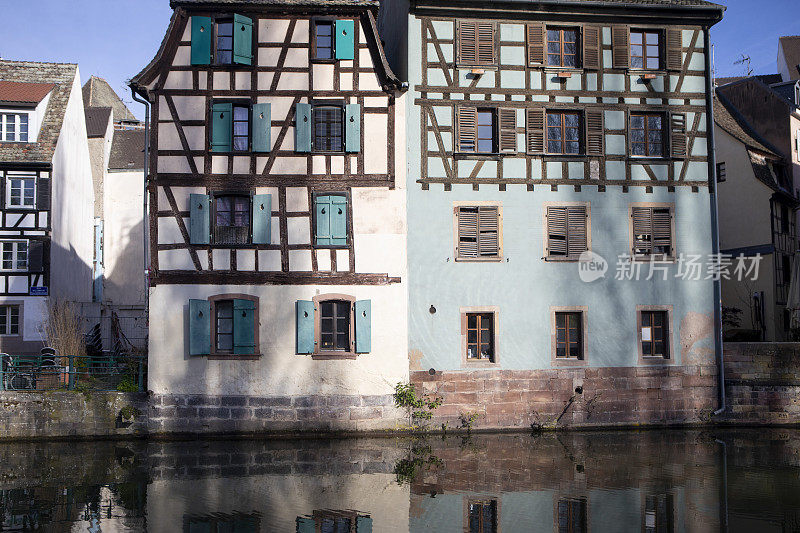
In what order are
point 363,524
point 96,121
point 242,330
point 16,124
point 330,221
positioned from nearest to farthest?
point 363,524, point 242,330, point 330,221, point 16,124, point 96,121

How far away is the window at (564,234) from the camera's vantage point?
19.6 meters

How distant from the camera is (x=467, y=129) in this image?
1948 cm

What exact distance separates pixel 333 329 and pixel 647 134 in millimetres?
9950

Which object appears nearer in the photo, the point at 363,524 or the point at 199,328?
the point at 363,524

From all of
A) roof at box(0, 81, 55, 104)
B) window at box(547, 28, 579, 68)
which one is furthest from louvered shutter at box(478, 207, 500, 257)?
roof at box(0, 81, 55, 104)

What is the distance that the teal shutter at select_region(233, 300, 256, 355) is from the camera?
60.3ft

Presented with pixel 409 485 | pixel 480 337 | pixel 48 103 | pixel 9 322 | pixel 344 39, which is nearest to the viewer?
pixel 409 485

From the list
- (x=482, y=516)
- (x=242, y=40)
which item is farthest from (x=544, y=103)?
(x=482, y=516)

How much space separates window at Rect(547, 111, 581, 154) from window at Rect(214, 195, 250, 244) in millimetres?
8096

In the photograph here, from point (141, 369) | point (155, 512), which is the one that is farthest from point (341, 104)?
point (155, 512)

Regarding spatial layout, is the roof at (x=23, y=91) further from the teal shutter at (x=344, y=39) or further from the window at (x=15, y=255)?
the teal shutter at (x=344, y=39)

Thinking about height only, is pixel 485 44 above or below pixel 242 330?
above

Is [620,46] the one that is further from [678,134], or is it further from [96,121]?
[96,121]

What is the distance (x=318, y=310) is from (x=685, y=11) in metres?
12.7
